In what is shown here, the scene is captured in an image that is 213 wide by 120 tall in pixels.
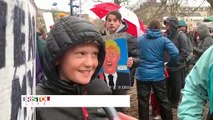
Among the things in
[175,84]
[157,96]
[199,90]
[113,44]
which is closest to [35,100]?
[199,90]

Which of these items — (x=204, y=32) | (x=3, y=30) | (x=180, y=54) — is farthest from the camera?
(x=204, y=32)

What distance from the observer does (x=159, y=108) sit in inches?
214

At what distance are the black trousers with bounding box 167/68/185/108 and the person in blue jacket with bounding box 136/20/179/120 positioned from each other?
3.49 feet

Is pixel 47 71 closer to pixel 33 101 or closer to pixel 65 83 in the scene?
pixel 65 83

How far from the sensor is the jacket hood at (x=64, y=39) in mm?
1321

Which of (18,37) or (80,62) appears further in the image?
(80,62)

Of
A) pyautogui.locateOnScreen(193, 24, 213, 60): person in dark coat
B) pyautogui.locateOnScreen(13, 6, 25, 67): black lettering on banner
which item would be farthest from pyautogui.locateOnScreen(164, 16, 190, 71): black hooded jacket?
pyautogui.locateOnScreen(13, 6, 25, 67): black lettering on banner

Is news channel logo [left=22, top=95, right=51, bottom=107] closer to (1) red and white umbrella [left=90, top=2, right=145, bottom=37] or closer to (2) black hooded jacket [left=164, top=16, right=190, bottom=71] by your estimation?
(1) red and white umbrella [left=90, top=2, right=145, bottom=37]

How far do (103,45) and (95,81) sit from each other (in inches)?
8.7

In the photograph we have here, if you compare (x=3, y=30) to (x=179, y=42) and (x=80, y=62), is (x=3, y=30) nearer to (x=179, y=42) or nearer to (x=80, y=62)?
(x=80, y=62)

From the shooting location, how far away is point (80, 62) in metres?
1.31

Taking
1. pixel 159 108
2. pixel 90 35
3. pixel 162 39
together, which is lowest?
pixel 159 108

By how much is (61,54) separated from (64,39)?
0.06 metres

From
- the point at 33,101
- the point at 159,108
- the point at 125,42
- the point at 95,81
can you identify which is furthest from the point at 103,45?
the point at 159,108
